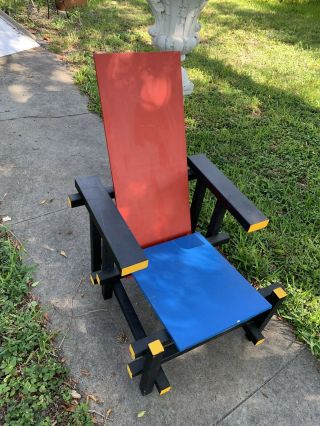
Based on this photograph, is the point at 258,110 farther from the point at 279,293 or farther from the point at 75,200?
the point at 75,200

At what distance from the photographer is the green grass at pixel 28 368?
1.62m

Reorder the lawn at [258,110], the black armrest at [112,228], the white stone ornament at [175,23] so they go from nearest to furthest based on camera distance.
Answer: the black armrest at [112,228] → the lawn at [258,110] → the white stone ornament at [175,23]

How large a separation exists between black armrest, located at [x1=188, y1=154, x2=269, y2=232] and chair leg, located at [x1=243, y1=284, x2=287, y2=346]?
36cm

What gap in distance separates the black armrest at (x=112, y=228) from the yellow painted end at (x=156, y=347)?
33 cm

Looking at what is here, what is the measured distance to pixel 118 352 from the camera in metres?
1.90

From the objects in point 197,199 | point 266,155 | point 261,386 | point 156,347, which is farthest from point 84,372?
point 266,155

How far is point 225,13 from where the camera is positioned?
7.64 meters

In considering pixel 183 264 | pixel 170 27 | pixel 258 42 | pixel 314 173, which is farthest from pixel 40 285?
pixel 258 42

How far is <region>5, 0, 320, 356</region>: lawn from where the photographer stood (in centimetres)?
249

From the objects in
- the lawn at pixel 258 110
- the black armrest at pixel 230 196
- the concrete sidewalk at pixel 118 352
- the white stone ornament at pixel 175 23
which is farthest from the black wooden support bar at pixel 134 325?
the white stone ornament at pixel 175 23

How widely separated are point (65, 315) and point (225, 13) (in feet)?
25.7

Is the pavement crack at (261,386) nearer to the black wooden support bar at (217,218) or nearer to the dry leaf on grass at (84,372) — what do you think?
the dry leaf on grass at (84,372)

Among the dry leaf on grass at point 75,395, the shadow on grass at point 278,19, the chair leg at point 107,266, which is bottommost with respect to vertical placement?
the dry leaf on grass at point 75,395

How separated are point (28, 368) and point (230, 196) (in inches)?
54.3
